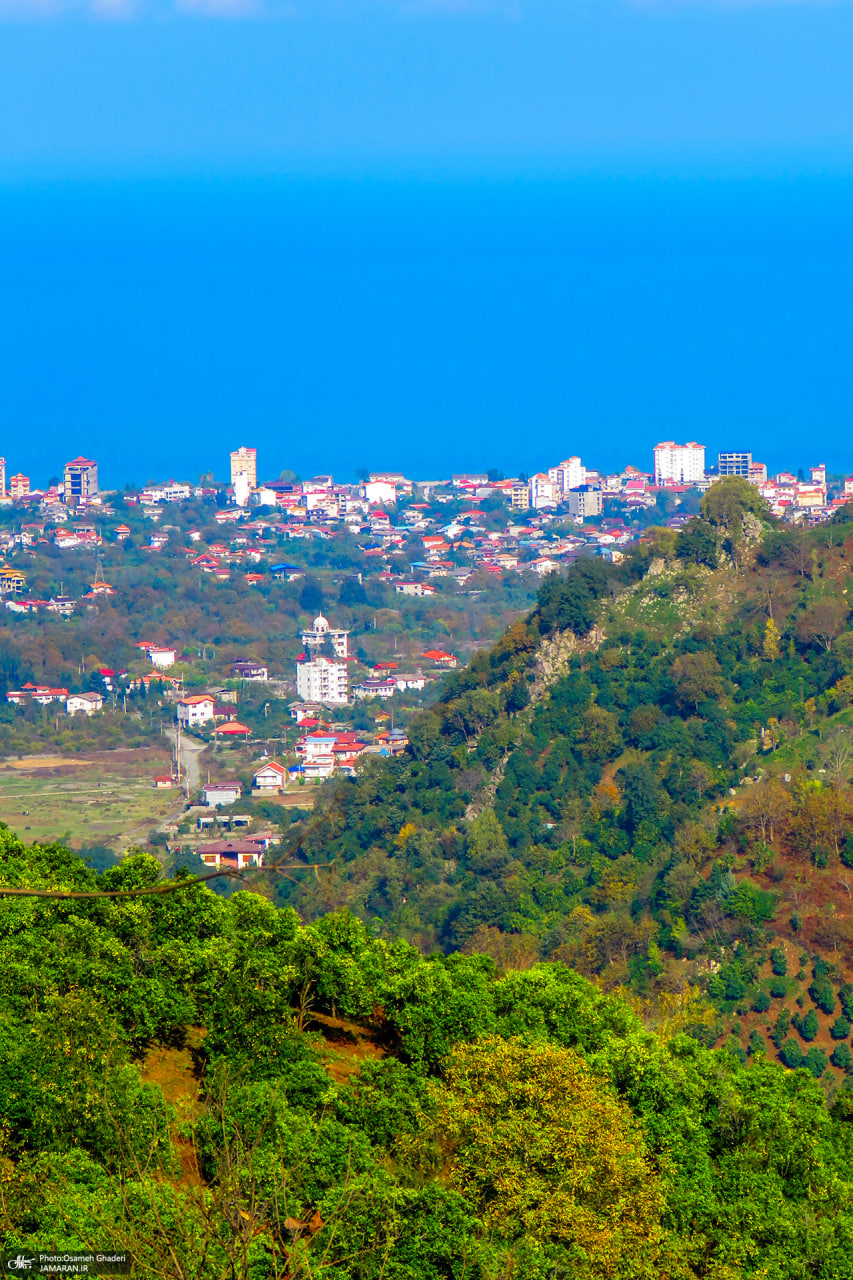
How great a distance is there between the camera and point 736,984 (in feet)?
68.0

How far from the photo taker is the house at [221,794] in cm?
4307

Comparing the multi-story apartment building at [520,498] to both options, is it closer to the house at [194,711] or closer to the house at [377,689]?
the house at [377,689]

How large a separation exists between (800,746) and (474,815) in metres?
6.70

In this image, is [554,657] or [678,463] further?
[678,463]

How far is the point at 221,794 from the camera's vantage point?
4344cm

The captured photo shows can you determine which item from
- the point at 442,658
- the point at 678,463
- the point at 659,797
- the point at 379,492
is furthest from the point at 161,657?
the point at 678,463

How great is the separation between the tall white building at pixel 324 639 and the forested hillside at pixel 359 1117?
167 ft

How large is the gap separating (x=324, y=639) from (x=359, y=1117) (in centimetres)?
5617

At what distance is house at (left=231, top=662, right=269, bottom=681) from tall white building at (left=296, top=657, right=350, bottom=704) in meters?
2.54

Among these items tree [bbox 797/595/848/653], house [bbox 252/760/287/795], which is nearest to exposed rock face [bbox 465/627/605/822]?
tree [bbox 797/595/848/653]

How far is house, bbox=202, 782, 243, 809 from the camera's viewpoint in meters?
43.1

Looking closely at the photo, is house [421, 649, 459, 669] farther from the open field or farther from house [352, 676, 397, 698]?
the open field

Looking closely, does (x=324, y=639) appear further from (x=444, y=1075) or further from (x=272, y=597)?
(x=444, y=1075)

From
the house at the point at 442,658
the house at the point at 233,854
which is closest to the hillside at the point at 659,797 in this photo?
the house at the point at 233,854
